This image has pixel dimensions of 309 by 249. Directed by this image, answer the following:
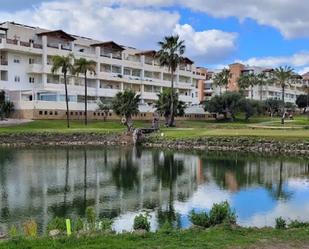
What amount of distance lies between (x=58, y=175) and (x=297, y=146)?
1547 inches

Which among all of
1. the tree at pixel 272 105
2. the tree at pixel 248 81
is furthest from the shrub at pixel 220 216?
the tree at pixel 248 81

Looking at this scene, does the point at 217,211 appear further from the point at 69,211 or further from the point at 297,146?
the point at 297,146

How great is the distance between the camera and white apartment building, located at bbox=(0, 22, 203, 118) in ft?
367

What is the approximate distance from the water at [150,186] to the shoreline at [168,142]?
29.0 ft

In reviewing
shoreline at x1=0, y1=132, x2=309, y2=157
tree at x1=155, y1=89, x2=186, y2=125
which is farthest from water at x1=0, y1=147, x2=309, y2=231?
tree at x1=155, y1=89, x2=186, y2=125

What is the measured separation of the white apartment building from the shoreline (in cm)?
2406

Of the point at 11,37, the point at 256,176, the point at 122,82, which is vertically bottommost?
the point at 256,176

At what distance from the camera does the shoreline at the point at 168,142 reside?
72.9 meters

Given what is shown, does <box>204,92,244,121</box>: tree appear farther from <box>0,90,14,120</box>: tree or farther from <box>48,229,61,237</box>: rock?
<box>48,229,61,237</box>: rock

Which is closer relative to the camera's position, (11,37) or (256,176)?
(256,176)

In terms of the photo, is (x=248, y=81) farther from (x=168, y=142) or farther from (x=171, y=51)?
(x=168, y=142)

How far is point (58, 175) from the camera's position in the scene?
45125 mm

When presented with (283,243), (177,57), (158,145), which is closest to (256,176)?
(283,243)

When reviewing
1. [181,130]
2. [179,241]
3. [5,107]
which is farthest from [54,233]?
[5,107]
